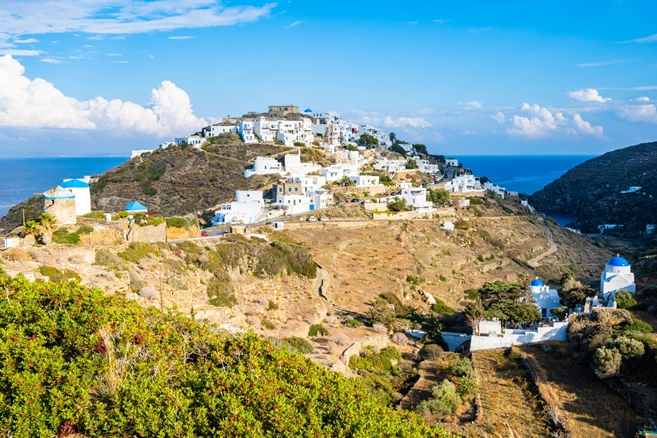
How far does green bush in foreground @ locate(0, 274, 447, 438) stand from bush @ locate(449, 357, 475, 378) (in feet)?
33.0

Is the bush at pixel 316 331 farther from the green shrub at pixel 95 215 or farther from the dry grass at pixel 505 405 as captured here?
the green shrub at pixel 95 215

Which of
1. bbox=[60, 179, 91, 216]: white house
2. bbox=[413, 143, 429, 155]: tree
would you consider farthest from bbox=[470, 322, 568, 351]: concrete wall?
bbox=[413, 143, 429, 155]: tree

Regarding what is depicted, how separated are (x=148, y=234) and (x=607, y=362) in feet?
67.8

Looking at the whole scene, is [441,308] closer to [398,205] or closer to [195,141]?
[398,205]

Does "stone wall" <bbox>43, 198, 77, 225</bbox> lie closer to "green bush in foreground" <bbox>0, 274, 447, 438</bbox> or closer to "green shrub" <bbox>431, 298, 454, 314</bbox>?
"green bush in foreground" <bbox>0, 274, 447, 438</bbox>

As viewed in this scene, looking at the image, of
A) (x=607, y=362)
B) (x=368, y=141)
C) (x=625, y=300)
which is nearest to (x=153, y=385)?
(x=607, y=362)

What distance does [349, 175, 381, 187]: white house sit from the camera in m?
57.3

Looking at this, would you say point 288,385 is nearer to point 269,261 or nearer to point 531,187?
point 269,261

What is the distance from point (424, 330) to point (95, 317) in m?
19.3

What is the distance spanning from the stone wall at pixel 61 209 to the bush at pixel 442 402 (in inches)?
694

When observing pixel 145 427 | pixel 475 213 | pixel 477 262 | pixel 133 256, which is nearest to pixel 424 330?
pixel 133 256

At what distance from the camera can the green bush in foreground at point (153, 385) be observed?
27.3 ft

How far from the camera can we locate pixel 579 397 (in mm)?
17469

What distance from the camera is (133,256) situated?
23594 millimetres
